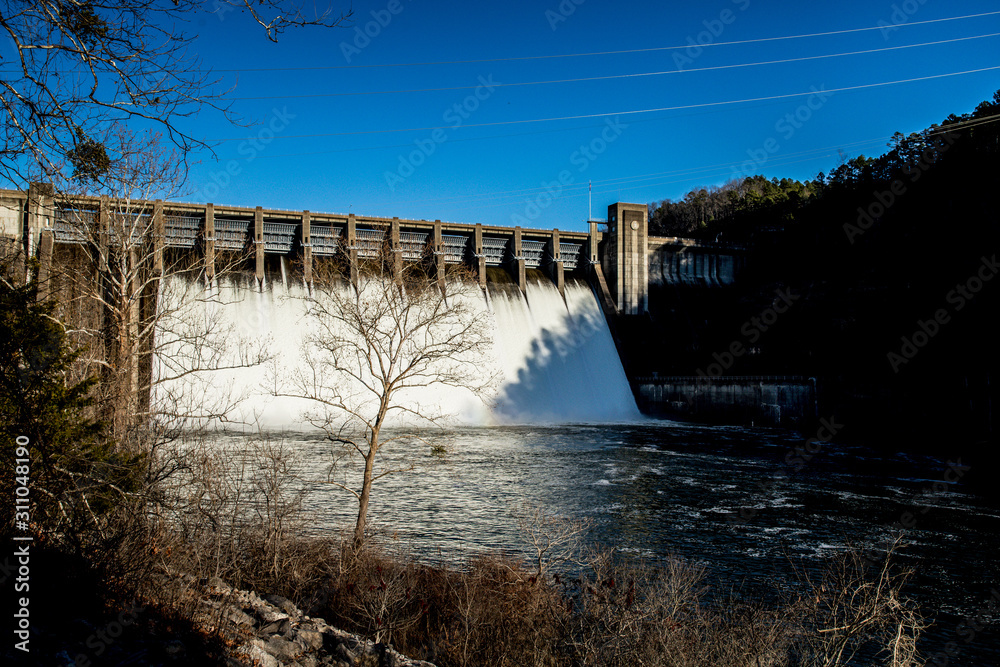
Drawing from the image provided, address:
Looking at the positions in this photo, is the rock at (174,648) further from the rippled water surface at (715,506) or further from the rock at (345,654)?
the rippled water surface at (715,506)

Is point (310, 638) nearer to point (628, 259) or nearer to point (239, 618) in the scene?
point (239, 618)

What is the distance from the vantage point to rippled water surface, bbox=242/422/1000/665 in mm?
12484

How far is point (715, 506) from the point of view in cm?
1712

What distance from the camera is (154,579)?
23.1 ft

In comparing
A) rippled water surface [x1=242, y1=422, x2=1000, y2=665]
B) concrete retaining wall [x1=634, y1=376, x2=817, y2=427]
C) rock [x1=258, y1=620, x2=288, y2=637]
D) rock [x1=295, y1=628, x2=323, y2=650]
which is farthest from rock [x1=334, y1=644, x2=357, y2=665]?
concrete retaining wall [x1=634, y1=376, x2=817, y2=427]

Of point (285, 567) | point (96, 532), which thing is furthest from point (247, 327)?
point (96, 532)

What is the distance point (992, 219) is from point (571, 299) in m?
21.5

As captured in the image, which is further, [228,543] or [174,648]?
[228,543]

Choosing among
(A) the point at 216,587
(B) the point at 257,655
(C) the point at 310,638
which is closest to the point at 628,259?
(A) the point at 216,587

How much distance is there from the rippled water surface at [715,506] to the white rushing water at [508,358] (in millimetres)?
5839

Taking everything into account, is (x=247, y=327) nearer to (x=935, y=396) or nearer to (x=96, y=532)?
(x=96, y=532)

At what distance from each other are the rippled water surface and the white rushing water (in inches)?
230

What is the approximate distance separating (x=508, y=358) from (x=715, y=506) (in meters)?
19.3

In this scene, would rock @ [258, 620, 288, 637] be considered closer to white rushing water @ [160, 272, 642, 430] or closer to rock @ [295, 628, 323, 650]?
rock @ [295, 628, 323, 650]
